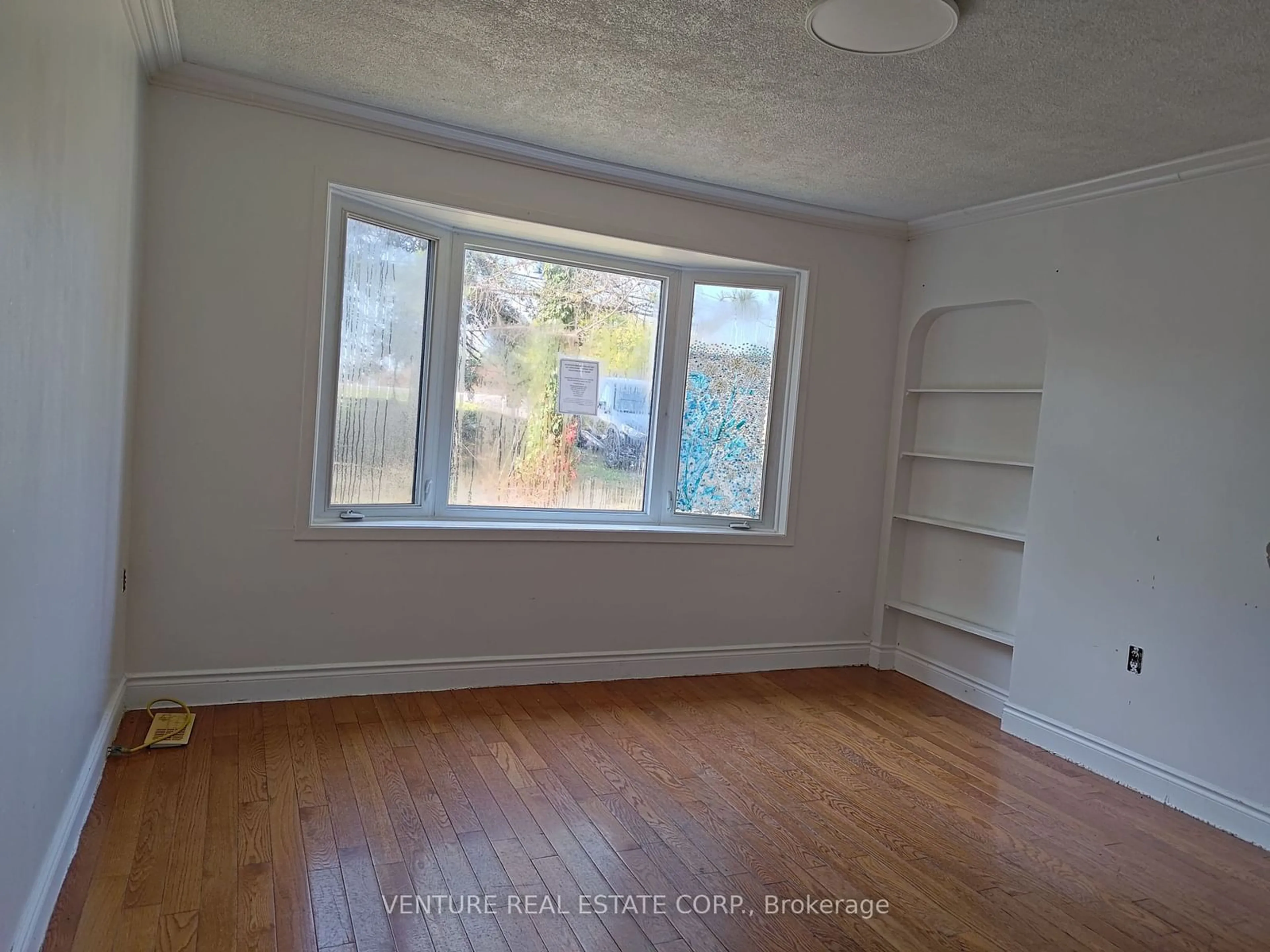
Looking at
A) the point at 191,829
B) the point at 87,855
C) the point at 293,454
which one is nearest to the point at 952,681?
the point at 293,454

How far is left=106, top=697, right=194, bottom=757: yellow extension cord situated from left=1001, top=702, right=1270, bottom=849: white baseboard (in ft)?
11.3

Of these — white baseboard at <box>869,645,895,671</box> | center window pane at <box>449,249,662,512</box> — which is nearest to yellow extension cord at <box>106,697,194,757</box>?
center window pane at <box>449,249,662,512</box>

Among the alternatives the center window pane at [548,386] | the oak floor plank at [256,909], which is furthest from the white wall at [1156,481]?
the oak floor plank at [256,909]

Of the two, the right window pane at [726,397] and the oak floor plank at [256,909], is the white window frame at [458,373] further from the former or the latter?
the oak floor plank at [256,909]

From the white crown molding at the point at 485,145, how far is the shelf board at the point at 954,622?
2.01 metres

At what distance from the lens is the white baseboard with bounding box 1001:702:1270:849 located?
2.89m

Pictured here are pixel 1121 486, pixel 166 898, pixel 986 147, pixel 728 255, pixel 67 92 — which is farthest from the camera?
pixel 728 255

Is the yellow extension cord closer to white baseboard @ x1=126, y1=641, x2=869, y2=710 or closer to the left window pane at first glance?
white baseboard @ x1=126, y1=641, x2=869, y2=710

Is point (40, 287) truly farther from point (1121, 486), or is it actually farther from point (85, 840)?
point (1121, 486)

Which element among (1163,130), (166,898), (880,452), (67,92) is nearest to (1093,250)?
(1163,130)

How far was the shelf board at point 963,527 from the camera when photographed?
3924 millimetres

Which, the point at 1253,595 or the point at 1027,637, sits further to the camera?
the point at 1027,637

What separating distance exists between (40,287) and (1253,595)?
3.64m

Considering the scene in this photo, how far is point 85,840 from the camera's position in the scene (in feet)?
7.58
